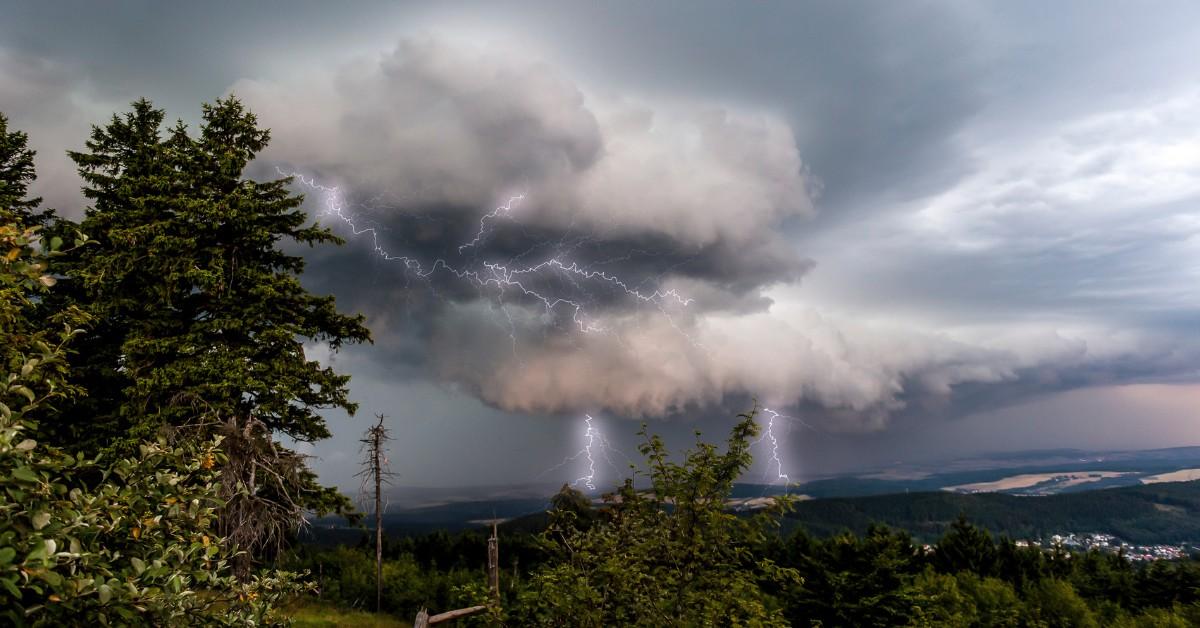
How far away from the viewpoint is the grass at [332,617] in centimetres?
1902

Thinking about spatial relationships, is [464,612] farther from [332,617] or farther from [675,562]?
[332,617]

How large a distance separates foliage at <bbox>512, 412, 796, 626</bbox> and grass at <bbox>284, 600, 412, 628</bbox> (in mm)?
15122

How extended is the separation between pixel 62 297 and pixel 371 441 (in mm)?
12513

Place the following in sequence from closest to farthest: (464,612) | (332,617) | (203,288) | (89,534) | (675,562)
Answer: (89,534) < (675,562) < (464,612) < (203,288) < (332,617)

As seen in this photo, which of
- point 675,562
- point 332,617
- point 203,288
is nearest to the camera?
point 675,562

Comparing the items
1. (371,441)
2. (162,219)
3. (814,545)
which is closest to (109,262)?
(162,219)

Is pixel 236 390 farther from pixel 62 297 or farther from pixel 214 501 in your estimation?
pixel 214 501

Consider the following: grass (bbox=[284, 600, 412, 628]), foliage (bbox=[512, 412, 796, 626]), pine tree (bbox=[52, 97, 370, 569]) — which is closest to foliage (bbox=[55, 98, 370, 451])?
pine tree (bbox=[52, 97, 370, 569])

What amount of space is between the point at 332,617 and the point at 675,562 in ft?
64.3

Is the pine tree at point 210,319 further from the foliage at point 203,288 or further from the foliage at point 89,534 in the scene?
the foliage at point 89,534

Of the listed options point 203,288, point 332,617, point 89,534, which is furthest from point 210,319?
point 89,534

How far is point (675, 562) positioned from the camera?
6.94m

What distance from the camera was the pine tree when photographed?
16453 mm

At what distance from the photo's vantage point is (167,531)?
13.2 ft
